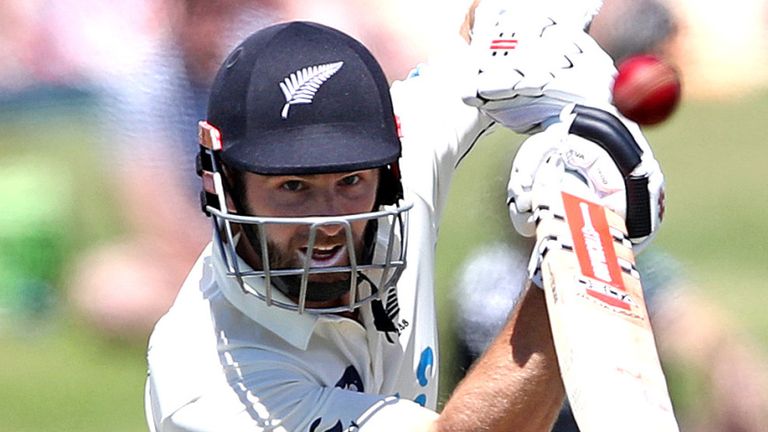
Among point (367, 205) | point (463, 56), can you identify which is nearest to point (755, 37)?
point (463, 56)

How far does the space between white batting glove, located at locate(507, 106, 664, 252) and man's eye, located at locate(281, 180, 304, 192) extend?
15.6 inches

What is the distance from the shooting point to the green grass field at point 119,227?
17.5 ft

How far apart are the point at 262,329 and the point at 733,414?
2815mm

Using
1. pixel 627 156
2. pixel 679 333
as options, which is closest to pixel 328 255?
pixel 627 156

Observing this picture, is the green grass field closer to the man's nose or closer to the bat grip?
the man's nose

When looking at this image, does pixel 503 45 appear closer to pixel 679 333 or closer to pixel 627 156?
pixel 627 156

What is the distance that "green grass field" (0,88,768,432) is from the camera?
5.35 m

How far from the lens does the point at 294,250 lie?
2318 mm

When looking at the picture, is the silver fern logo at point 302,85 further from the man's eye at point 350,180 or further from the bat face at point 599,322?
the bat face at point 599,322

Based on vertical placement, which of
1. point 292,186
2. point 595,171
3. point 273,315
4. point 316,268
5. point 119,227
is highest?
point 595,171

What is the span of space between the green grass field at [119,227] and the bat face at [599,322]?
240cm

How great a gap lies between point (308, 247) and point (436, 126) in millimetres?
730

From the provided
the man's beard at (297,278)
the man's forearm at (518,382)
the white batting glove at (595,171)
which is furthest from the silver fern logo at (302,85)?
the man's forearm at (518,382)

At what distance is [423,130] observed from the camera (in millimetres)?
2885
